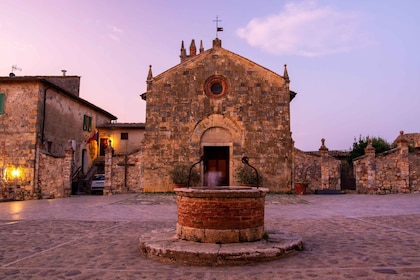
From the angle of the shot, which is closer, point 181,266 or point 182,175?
point 181,266

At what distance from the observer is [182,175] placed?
19422mm

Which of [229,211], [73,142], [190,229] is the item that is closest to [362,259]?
[229,211]

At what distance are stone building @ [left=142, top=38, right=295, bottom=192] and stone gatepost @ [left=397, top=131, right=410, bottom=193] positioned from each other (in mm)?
6703

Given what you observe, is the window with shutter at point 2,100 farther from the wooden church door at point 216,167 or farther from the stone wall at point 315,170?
the stone wall at point 315,170

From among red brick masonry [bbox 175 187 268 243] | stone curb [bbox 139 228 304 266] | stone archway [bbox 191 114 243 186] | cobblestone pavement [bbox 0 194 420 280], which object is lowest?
cobblestone pavement [bbox 0 194 420 280]

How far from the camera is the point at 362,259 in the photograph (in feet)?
17.8

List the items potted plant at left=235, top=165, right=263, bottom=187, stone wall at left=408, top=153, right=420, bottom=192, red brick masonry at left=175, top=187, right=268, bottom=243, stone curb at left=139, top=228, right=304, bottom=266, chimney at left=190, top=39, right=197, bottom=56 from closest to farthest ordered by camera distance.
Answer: stone curb at left=139, top=228, right=304, bottom=266, red brick masonry at left=175, top=187, right=268, bottom=243, potted plant at left=235, top=165, right=263, bottom=187, stone wall at left=408, top=153, right=420, bottom=192, chimney at left=190, top=39, right=197, bottom=56

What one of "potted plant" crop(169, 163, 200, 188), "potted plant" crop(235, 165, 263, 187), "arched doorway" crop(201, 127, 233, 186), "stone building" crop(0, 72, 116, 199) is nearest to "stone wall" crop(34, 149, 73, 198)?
"stone building" crop(0, 72, 116, 199)

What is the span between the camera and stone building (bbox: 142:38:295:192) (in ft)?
66.4

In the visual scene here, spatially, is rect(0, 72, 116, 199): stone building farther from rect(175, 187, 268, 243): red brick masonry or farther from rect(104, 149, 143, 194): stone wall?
rect(175, 187, 268, 243): red brick masonry

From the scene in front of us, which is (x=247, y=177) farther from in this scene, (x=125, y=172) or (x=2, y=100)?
(x=2, y=100)


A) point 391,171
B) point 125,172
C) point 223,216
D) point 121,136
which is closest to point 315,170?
point 391,171

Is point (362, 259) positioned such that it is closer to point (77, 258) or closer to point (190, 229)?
point (190, 229)

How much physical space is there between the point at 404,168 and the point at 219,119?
11.6 m
